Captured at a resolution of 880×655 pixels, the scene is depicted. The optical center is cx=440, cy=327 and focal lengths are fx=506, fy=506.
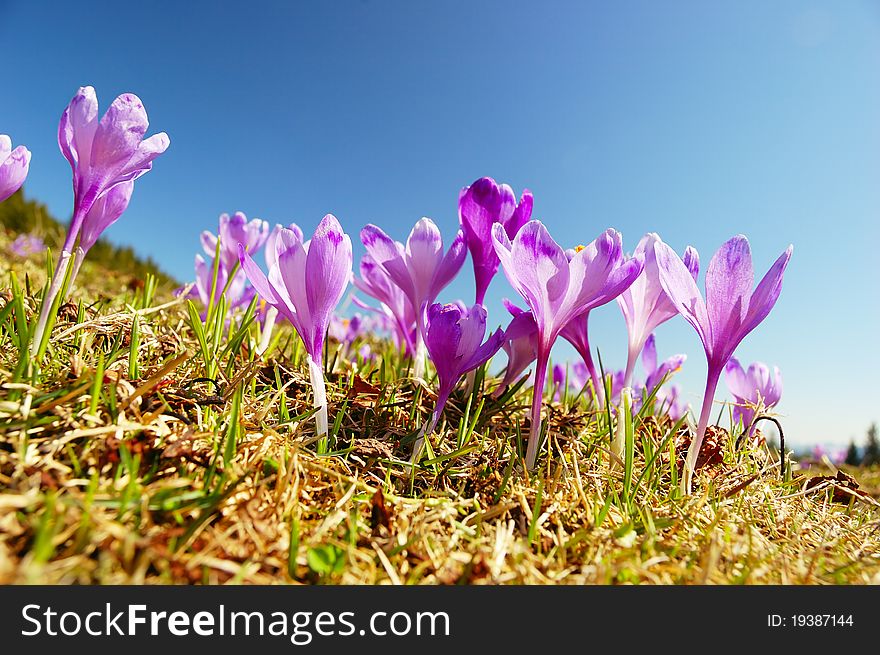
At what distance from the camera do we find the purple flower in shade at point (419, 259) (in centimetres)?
183

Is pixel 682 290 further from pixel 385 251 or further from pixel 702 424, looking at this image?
pixel 385 251

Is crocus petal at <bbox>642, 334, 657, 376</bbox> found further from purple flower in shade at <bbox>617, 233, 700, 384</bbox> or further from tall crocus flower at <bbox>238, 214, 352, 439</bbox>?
tall crocus flower at <bbox>238, 214, 352, 439</bbox>

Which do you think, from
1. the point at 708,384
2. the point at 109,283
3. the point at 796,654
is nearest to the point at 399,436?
the point at 708,384

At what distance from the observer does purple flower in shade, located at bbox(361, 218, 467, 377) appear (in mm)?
1828

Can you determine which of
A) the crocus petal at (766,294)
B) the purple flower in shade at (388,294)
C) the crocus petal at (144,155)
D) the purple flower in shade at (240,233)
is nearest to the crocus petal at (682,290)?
the crocus petal at (766,294)

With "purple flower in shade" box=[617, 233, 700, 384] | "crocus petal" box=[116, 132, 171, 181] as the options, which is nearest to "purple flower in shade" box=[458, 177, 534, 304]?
"purple flower in shade" box=[617, 233, 700, 384]

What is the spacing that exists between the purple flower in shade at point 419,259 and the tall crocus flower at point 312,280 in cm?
38

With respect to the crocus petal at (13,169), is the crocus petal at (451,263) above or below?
below

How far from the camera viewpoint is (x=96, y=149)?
1406 mm

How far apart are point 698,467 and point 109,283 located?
22.1 feet

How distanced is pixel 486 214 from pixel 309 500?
43.1 inches

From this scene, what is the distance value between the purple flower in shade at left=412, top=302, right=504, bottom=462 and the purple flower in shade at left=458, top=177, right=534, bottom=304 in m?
0.34

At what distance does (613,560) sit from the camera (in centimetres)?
116

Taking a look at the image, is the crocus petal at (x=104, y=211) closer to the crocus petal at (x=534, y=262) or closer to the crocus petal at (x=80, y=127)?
the crocus petal at (x=80, y=127)
